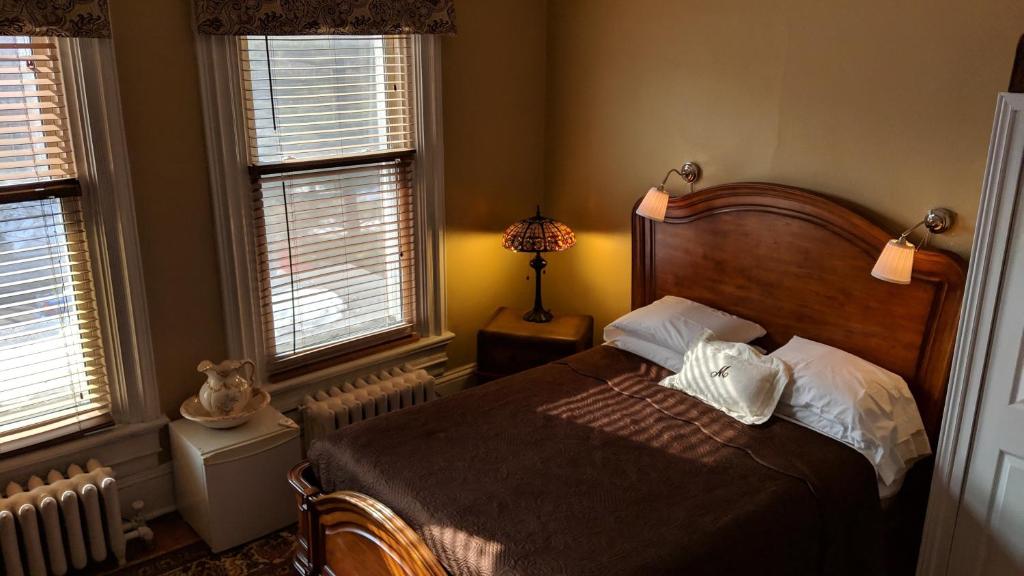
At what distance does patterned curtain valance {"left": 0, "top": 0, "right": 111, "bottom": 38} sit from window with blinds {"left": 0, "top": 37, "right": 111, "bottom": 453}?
167mm

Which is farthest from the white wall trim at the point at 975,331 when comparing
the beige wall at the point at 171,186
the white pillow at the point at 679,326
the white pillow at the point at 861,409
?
the beige wall at the point at 171,186

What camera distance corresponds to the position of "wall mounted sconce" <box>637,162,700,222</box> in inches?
141

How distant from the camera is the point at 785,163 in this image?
3340 millimetres

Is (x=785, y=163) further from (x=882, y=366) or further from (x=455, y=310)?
(x=455, y=310)

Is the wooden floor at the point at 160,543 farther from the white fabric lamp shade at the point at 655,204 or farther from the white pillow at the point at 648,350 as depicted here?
the white fabric lamp shade at the point at 655,204

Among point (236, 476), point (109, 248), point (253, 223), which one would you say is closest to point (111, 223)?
point (109, 248)

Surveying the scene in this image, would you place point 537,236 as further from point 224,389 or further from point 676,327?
point 224,389

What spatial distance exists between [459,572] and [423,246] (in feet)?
6.36

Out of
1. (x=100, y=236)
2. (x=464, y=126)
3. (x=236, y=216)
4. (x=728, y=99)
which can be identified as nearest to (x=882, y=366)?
(x=728, y=99)

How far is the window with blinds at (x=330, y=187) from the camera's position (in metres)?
3.33

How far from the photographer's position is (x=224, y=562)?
3.15m

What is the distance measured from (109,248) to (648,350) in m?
2.12

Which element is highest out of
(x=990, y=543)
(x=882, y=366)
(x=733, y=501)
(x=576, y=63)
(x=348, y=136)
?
(x=576, y=63)

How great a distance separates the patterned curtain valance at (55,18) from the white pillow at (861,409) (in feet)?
8.71
